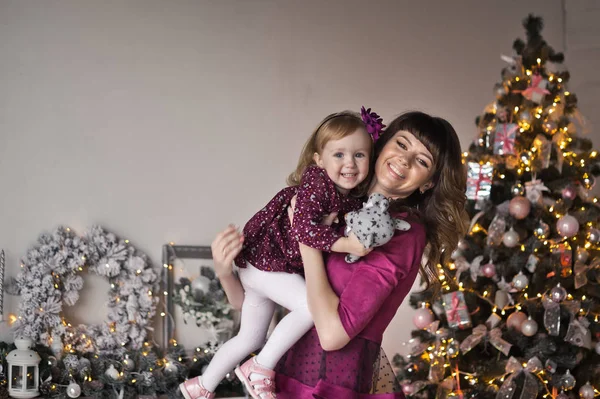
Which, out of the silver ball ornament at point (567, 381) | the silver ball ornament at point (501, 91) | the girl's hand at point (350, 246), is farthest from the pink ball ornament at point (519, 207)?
the girl's hand at point (350, 246)

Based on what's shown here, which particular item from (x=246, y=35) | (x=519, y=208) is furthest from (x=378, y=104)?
(x=519, y=208)

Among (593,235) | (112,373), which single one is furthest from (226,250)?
(593,235)

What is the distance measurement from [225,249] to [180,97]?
265cm

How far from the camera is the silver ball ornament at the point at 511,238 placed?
13.5 ft

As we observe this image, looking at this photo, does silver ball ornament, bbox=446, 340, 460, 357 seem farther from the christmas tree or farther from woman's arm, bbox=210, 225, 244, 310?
woman's arm, bbox=210, 225, 244, 310

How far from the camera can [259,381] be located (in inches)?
78.3

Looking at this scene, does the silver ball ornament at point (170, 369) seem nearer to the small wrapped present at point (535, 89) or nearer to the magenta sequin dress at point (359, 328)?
the magenta sequin dress at point (359, 328)

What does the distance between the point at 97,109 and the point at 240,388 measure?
174cm

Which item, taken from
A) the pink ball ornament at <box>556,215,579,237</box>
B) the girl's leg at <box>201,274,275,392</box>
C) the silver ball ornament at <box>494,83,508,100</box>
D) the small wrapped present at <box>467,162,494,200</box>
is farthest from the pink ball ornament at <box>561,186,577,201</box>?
the girl's leg at <box>201,274,275,392</box>

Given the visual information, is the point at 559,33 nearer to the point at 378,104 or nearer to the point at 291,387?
the point at 378,104

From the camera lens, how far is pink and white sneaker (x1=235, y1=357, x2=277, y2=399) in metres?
1.97

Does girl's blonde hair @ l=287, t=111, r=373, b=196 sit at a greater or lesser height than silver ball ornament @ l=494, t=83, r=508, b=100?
lesser

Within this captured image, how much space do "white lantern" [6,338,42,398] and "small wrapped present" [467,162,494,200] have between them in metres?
2.41

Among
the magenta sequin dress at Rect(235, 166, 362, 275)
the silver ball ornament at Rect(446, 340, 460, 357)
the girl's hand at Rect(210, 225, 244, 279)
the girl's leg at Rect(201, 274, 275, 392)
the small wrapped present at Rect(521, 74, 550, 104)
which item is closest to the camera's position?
the magenta sequin dress at Rect(235, 166, 362, 275)
